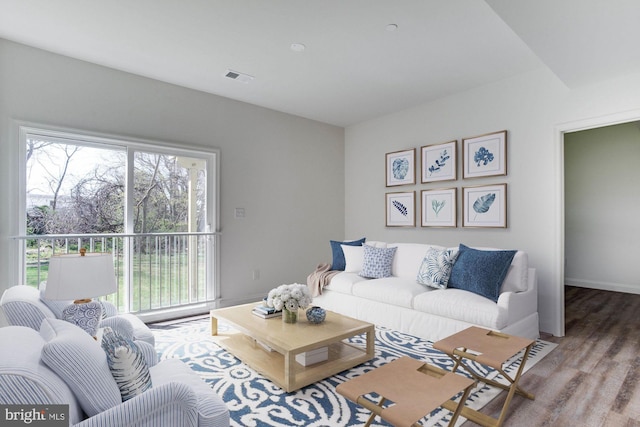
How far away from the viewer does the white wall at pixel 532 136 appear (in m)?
3.35

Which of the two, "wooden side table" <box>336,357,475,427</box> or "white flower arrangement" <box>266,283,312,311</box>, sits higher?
"white flower arrangement" <box>266,283,312,311</box>

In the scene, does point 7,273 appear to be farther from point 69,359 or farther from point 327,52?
point 327,52

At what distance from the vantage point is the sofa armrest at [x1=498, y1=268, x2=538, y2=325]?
290 cm

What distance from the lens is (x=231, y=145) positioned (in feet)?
14.9

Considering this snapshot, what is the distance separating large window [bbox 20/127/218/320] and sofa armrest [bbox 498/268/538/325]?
3223 mm

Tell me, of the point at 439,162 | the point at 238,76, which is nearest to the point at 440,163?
the point at 439,162

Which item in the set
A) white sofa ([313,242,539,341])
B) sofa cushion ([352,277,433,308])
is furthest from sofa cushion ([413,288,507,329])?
sofa cushion ([352,277,433,308])

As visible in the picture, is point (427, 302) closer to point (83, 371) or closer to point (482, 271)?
point (482, 271)

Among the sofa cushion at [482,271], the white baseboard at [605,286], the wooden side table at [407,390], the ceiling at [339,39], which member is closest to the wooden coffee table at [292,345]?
the wooden side table at [407,390]

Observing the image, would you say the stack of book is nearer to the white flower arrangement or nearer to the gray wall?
the white flower arrangement

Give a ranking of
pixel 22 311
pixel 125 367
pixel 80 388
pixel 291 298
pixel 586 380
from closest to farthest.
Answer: pixel 80 388, pixel 125 367, pixel 22 311, pixel 586 380, pixel 291 298

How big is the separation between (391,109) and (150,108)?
3.13m

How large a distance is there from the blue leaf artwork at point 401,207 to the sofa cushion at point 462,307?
167cm

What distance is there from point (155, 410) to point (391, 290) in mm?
2667
